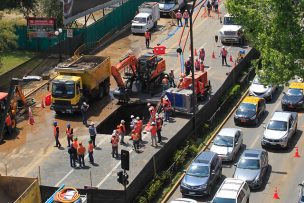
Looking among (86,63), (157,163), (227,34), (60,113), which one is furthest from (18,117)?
(227,34)

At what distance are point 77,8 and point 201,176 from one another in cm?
2814

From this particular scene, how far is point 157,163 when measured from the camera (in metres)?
38.5

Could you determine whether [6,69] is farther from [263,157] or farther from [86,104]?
[263,157]

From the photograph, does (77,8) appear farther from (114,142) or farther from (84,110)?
(114,142)

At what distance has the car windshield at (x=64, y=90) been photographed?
4491cm

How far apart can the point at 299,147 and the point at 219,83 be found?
9.98m

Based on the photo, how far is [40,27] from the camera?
60.4m

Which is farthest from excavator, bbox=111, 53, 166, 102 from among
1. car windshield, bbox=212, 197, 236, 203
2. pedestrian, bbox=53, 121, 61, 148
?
car windshield, bbox=212, 197, 236, 203

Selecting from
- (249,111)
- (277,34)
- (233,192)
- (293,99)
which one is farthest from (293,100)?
(233,192)

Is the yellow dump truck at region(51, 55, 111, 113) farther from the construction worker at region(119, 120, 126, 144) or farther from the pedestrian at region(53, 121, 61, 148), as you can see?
the construction worker at region(119, 120, 126, 144)

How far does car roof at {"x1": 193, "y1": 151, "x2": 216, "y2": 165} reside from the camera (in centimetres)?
3734

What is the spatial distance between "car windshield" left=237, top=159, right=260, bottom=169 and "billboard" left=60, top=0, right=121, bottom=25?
26.3 m

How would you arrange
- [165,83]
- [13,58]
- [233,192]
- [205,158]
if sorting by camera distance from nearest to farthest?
[233,192] < [205,158] < [165,83] < [13,58]

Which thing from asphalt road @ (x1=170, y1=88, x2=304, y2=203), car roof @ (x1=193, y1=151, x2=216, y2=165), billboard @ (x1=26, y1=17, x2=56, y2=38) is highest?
billboard @ (x1=26, y1=17, x2=56, y2=38)
